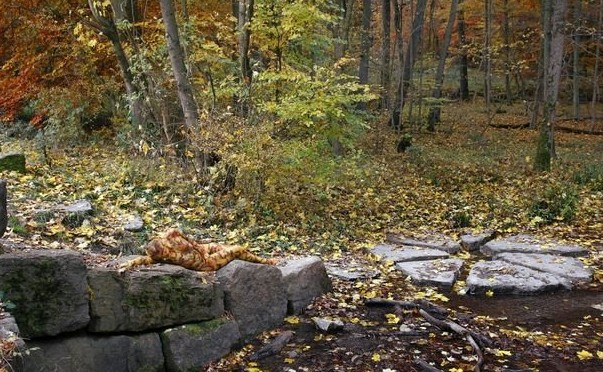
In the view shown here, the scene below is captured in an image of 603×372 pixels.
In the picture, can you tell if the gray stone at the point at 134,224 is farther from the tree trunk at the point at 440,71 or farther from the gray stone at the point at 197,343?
the tree trunk at the point at 440,71

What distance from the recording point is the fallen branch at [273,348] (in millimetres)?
5238

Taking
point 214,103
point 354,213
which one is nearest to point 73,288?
point 214,103

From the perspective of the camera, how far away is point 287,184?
9.05 metres

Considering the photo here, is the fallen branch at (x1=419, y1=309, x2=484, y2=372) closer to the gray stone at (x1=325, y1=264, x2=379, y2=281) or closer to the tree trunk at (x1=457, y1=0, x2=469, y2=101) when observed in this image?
the gray stone at (x1=325, y1=264, x2=379, y2=281)

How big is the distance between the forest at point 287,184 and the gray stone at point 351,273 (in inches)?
3.5

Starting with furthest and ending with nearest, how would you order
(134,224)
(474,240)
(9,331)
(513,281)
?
(474,240)
(134,224)
(513,281)
(9,331)

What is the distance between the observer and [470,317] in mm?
5988

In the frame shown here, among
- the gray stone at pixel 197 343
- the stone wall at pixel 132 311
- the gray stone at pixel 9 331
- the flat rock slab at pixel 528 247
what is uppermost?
the gray stone at pixel 9 331

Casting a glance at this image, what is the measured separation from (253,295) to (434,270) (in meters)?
2.83


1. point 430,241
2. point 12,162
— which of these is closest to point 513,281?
point 430,241

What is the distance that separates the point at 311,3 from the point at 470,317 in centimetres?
557

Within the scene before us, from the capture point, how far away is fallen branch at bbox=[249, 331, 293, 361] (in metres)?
5.24

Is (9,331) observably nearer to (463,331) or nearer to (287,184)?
(463,331)

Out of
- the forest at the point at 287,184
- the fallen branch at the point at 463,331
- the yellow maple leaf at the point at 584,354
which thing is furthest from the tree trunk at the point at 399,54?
the yellow maple leaf at the point at 584,354
